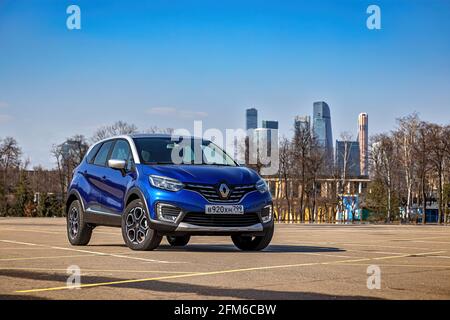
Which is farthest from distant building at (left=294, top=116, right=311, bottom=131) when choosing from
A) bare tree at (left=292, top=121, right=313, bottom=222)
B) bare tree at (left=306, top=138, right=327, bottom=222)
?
bare tree at (left=306, top=138, right=327, bottom=222)

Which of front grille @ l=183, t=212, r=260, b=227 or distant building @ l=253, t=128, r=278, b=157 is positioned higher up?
distant building @ l=253, t=128, r=278, b=157

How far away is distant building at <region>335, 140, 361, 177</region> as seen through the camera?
266 ft

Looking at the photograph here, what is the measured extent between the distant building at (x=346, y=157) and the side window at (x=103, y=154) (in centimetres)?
6964

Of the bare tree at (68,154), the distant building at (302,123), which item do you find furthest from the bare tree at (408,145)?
the bare tree at (68,154)

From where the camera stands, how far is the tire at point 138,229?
1070 cm

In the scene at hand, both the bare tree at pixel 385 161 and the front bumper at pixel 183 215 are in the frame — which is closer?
the front bumper at pixel 183 215

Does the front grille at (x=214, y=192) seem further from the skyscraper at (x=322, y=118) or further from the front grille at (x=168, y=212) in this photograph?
the skyscraper at (x=322, y=118)

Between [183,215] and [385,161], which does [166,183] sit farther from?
[385,161]

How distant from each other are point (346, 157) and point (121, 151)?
70.6 meters

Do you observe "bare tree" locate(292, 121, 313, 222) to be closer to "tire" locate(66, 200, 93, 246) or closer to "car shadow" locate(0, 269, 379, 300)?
"tire" locate(66, 200, 93, 246)

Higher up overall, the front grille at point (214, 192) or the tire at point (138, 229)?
the front grille at point (214, 192)

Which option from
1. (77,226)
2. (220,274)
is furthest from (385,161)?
(220,274)
